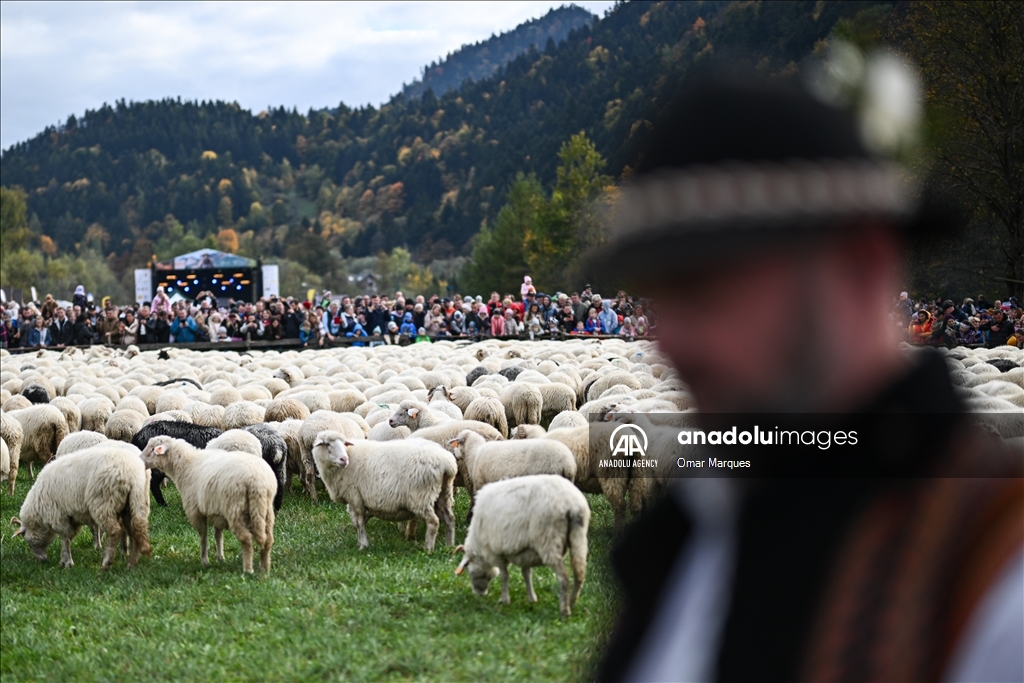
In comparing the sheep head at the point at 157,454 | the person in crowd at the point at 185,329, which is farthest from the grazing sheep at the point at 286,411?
the person in crowd at the point at 185,329

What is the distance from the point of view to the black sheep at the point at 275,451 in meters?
9.63

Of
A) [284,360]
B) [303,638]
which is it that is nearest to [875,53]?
[303,638]

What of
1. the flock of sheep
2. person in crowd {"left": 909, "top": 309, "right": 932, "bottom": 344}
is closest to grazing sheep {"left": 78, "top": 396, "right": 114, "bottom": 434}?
the flock of sheep

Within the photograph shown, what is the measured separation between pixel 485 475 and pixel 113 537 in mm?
2955

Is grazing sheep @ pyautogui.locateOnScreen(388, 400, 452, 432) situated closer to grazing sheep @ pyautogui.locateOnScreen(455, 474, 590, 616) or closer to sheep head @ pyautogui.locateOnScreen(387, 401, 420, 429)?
sheep head @ pyautogui.locateOnScreen(387, 401, 420, 429)

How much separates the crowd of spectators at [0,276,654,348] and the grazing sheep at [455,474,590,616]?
1969 cm

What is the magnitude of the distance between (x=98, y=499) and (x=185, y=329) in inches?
837

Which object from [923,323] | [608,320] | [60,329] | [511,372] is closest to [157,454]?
[511,372]

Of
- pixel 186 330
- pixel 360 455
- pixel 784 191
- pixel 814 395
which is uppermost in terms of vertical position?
pixel 784 191

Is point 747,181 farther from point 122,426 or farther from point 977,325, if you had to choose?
point 977,325

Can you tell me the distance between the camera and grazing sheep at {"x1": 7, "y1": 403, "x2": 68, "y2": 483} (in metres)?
11.3

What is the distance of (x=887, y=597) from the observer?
0.95 metres

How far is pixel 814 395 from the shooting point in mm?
1021

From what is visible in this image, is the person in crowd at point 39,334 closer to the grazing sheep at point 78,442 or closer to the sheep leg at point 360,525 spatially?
the grazing sheep at point 78,442
